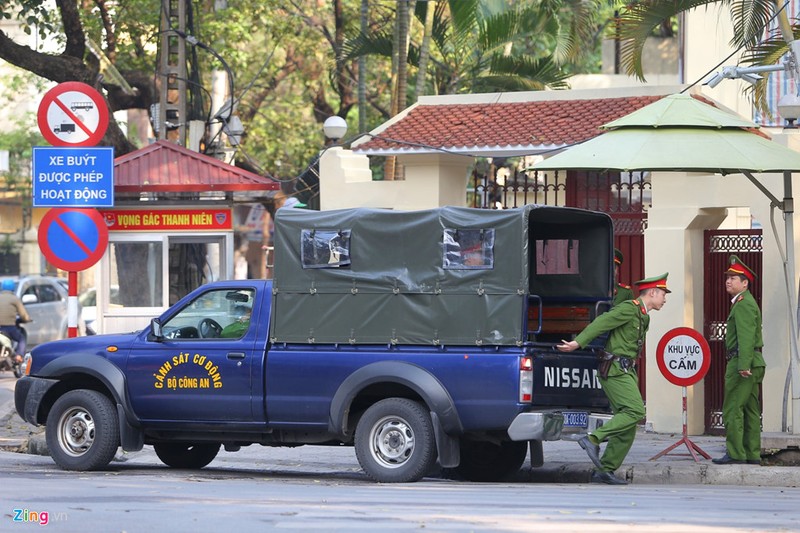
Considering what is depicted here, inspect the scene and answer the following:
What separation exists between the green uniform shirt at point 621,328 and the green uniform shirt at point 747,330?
102 cm

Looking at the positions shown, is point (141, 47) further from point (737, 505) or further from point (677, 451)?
point (737, 505)

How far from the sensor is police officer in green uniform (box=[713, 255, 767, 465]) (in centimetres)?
1209

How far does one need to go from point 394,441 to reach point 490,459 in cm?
148

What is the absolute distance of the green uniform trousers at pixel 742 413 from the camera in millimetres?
12156

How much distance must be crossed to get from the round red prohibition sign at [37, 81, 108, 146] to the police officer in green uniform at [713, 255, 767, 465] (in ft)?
21.3

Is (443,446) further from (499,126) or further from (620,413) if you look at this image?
(499,126)

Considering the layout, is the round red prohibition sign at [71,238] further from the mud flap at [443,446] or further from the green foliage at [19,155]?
the green foliage at [19,155]

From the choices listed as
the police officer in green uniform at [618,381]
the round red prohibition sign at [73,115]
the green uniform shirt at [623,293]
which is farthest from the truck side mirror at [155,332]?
the green uniform shirt at [623,293]

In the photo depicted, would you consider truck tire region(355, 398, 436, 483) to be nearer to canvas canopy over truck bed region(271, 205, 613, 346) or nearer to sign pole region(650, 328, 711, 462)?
canvas canopy over truck bed region(271, 205, 613, 346)

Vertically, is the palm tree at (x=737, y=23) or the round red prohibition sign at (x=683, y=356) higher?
the palm tree at (x=737, y=23)

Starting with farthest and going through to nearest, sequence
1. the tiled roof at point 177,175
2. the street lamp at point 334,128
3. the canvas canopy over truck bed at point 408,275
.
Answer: the street lamp at point 334,128, the tiled roof at point 177,175, the canvas canopy over truck bed at point 408,275

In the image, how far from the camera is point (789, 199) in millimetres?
12992

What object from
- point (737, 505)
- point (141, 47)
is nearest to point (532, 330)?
point (737, 505)

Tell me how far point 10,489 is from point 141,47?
18.9 metres
